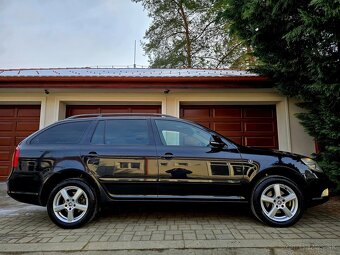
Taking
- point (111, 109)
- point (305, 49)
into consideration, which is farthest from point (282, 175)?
point (111, 109)

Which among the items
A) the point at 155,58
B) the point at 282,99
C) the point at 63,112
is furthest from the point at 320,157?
the point at 155,58

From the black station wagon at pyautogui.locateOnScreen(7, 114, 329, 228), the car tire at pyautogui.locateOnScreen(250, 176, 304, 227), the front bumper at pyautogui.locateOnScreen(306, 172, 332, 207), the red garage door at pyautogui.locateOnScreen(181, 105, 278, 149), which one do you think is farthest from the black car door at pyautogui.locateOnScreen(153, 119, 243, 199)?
the red garage door at pyautogui.locateOnScreen(181, 105, 278, 149)

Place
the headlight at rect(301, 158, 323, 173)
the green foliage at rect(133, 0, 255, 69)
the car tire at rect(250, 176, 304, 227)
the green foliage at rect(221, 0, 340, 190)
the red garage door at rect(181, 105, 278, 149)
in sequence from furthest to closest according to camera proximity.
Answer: the green foliage at rect(133, 0, 255, 69)
the red garage door at rect(181, 105, 278, 149)
the green foliage at rect(221, 0, 340, 190)
the headlight at rect(301, 158, 323, 173)
the car tire at rect(250, 176, 304, 227)

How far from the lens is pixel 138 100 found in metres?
7.83

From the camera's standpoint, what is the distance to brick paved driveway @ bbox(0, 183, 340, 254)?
3.09 meters

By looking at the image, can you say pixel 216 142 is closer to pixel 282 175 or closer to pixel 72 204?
pixel 282 175

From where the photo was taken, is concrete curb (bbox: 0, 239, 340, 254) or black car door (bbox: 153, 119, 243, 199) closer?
concrete curb (bbox: 0, 239, 340, 254)

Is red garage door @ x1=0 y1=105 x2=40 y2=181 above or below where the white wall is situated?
below

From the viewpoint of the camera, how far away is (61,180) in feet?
12.9

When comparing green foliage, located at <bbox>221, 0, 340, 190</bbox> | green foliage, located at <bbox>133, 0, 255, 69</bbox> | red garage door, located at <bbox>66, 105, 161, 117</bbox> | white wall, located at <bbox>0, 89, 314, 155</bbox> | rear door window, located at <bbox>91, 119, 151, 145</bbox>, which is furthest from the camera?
green foliage, located at <bbox>133, 0, 255, 69</bbox>

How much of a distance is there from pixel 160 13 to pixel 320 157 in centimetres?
1542

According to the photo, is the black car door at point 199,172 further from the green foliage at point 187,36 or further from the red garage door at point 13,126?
the green foliage at point 187,36

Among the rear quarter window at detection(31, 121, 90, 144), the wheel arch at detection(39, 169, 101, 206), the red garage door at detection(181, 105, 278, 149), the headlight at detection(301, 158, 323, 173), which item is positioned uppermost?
the red garage door at detection(181, 105, 278, 149)

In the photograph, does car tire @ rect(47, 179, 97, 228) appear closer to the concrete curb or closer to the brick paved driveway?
the brick paved driveway
